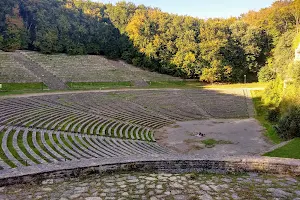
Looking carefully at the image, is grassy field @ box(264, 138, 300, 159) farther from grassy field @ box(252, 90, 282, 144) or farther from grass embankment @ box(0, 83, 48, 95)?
grass embankment @ box(0, 83, 48, 95)

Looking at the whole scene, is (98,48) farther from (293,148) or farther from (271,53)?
(293,148)

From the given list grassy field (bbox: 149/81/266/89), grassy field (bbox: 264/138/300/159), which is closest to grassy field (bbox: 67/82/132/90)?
grassy field (bbox: 149/81/266/89)

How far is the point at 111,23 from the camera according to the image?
6381cm

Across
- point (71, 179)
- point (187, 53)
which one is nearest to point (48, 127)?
point (71, 179)

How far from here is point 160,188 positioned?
6.32 meters

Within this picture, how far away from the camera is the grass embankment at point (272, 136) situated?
48.9ft

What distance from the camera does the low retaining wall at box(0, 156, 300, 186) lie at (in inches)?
281

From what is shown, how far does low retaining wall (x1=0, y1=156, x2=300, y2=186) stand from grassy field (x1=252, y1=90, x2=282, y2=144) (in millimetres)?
15241

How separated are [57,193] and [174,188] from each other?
2.35m

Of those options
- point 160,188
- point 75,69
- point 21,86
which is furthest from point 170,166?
point 75,69

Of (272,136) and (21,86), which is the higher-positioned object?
(21,86)

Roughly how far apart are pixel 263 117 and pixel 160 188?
2757 centimetres

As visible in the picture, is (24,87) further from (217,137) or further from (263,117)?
(263,117)

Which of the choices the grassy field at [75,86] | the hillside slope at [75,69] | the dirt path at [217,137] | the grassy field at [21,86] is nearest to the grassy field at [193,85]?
the grassy field at [75,86]
